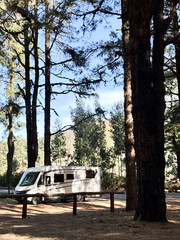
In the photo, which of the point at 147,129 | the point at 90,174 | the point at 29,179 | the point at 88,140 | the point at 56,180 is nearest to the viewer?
the point at 147,129

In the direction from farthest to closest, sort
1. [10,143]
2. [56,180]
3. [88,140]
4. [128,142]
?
[88,140]
[10,143]
[56,180]
[128,142]

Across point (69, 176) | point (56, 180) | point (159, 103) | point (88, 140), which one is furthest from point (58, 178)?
point (88, 140)

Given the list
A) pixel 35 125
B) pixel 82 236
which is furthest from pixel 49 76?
pixel 82 236

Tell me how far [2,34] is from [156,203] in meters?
16.1

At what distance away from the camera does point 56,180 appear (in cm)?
1764

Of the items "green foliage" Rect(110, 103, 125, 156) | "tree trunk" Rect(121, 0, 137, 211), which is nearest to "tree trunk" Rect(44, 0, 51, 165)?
"tree trunk" Rect(121, 0, 137, 211)

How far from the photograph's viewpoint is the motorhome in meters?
17.0

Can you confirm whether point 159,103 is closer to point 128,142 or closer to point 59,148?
point 128,142

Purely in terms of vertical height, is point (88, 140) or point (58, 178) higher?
point (88, 140)

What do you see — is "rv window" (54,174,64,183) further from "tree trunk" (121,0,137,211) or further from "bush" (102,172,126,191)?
"bush" (102,172,126,191)

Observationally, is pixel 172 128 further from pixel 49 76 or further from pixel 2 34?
pixel 2 34

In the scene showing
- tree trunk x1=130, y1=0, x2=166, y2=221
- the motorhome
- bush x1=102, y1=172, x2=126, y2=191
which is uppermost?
tree trunk x1=130, y1=0, x2=166, y2=221

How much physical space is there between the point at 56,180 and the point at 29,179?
158cm

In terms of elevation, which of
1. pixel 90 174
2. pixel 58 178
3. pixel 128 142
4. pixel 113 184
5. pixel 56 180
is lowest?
pixel 113 184
